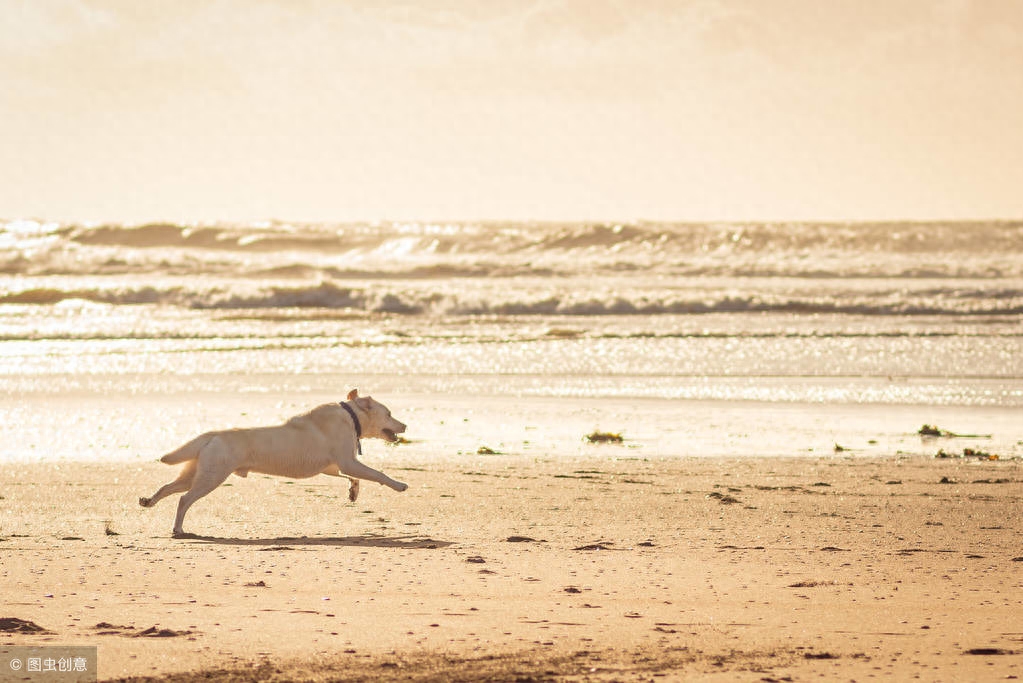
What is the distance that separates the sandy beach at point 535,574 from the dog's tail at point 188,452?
17.3 inches

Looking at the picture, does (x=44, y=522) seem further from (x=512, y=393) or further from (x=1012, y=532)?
(x=512, y=393)

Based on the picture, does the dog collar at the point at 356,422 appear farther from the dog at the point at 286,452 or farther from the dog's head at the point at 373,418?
the dog's head at the point at 373,418

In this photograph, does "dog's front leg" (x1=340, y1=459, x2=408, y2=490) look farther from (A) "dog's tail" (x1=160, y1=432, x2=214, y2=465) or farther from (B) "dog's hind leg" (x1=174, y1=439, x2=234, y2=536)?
(A) "dog's tail" (x1=160, y1=432, x2=214, y2=465)

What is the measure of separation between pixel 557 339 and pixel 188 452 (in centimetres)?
1634

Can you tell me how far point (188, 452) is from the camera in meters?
8.12

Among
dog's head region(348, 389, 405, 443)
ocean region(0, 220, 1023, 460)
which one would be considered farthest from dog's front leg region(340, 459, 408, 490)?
ocean region(0, 220, 1023, 460)

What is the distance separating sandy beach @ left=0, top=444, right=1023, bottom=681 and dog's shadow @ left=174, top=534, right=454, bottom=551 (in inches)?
1.2

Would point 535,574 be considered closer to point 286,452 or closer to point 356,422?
point 286,452

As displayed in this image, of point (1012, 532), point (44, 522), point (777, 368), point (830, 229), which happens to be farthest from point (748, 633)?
point (830, 229)

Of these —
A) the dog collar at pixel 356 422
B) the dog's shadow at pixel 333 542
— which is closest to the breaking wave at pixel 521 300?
the dog collar at pixel 356 422

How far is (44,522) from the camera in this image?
26.2ft

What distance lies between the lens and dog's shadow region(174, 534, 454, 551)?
7.37m

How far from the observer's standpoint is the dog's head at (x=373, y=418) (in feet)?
29.7

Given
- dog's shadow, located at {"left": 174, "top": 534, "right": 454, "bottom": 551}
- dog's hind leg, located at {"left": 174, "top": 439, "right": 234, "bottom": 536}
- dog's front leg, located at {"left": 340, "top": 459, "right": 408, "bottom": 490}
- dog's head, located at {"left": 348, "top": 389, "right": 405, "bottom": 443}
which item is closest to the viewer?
dog's shadow, located at {"left": 174, "top": 534, "right": 454, "bottom": 551}
